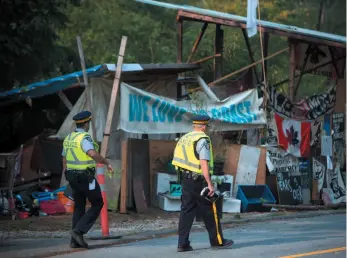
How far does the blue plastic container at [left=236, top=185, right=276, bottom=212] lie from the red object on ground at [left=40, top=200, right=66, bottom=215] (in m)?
3.75

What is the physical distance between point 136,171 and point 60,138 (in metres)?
1.67

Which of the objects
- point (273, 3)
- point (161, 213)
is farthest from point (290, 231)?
point (273, 3)

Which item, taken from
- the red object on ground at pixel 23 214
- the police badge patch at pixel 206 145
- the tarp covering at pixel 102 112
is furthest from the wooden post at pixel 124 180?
the police badge patch at pixel 206 145

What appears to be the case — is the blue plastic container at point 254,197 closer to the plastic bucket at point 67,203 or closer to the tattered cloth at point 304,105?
the tattered cloth at point 304,105

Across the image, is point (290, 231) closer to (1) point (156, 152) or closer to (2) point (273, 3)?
(1) point (156, 152)

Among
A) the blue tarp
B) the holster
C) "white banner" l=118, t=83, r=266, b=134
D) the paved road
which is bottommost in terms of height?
the paved road

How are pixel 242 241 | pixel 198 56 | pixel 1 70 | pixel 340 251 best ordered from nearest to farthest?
pixel 340 251 → pixel 242 241 → pixel 1 70 → pixel 198 56

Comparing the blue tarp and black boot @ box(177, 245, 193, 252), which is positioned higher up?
the blue tarp

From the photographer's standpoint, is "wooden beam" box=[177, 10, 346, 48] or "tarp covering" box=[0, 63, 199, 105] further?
"wooden beam" box=[177, 10, 346, 48]

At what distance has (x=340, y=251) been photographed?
30.9 feet

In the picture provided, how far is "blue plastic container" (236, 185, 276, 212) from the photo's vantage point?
15340mm

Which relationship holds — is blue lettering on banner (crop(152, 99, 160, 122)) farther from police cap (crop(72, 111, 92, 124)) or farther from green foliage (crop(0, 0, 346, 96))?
police cap (crop(72, 111, 92, 124))

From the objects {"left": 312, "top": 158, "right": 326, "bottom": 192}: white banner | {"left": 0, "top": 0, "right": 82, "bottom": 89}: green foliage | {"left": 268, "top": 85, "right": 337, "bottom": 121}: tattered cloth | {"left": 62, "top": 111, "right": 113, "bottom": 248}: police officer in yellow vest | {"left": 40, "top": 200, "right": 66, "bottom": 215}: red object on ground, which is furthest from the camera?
{"left": 312, "top": 158, "right": 326, "bottom": 192}: white banner

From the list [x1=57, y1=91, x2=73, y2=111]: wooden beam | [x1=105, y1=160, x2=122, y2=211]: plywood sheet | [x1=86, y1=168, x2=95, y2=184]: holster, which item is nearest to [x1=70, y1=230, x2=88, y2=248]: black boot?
[x1=86, y1=168, x2=95, y2=184]: holster
